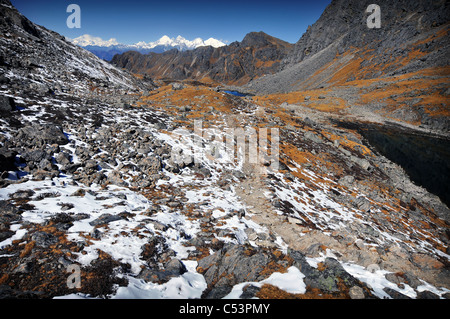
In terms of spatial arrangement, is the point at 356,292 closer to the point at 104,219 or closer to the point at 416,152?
the point at 104,219

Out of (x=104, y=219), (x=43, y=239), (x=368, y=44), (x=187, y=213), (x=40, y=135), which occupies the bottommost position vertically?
(x=187, y=213)

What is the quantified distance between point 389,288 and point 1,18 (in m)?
68.8

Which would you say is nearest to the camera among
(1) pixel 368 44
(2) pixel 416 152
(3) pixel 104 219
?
(3) pixel 104 219

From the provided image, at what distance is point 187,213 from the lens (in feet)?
37.1

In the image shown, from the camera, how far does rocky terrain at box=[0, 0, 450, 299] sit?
6.63m

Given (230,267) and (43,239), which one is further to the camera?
(230,267)

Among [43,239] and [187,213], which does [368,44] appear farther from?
[43,239]

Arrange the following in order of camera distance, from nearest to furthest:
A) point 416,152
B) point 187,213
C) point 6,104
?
1. point 187,213
2. point 6,104
3. point 416,152

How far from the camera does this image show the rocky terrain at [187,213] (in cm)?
663

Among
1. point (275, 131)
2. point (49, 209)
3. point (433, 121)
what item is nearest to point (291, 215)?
point (49, 209)

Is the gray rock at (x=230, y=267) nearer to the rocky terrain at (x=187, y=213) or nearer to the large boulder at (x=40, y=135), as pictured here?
the rocky terrain at (x=187, y=213)

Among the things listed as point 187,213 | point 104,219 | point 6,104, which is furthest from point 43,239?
point 6,104

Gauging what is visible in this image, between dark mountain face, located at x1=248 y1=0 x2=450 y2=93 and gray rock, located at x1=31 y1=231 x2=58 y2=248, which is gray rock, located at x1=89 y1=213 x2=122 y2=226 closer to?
gray rock, located at x1=31 y1=231 x2=58 y2=248

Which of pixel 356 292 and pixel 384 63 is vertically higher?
pixel 384 63
